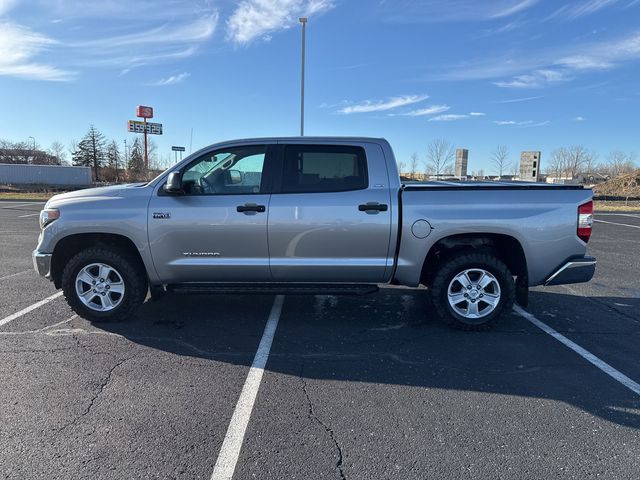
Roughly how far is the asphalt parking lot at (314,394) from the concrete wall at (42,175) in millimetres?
57296

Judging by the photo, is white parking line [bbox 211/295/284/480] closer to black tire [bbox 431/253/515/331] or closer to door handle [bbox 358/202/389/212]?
door handle [bbox 358/202/389/212]

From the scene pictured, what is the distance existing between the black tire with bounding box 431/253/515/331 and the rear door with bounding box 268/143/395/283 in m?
0.63

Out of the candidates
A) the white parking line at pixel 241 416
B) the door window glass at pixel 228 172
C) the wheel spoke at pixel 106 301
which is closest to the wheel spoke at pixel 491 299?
the white parking line at pixel 241 416

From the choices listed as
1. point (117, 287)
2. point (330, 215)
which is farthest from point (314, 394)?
point (117, 287)

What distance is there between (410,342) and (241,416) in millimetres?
1987

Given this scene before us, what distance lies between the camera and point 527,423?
3014 mm

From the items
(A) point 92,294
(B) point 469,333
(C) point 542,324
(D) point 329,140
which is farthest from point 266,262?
(C) point 542,324

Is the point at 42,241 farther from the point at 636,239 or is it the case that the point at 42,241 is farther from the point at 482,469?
the point at 636,239

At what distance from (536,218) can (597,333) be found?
148 centimetres

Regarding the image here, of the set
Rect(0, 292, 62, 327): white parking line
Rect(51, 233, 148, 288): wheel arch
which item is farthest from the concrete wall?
Rect(51, 233, 148, 288): wheel arch

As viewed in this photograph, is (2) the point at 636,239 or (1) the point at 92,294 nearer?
(1) the point at 92,294

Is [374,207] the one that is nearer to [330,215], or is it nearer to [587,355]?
[330,215]

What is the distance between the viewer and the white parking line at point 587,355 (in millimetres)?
3584

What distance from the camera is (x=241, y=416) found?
3.05 metres
